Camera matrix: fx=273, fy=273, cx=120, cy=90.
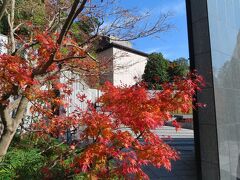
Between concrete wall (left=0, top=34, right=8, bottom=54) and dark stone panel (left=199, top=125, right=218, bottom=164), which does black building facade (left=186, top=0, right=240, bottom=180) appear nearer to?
dark stone panel (left=199, top=125, right=218, bottom=164)

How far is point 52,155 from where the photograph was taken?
6164mm

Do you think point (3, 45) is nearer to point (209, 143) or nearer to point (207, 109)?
point (207, 109)

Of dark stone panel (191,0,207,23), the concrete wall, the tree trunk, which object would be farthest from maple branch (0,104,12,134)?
dark stone panel (191,0,207,23)

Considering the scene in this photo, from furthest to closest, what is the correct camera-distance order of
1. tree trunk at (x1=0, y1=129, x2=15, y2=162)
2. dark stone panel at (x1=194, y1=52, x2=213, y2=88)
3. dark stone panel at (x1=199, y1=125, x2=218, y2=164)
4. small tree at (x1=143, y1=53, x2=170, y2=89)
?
small tree at (x1=143, y1=53, x2=170, y2=89) → dark stone panel at (x1=194, y1=52, x2=213, y2=88) → dark stone panel at (x1=199, y1=125, x2=218, y2=164) → tree trunk at (x1=0, y1=129, x2=15, y2=162)

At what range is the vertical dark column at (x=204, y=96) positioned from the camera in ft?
17.3

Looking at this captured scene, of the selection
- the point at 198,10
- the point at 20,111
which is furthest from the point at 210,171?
the point at 20,111

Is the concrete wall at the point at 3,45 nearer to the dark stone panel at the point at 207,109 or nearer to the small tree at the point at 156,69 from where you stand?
the dark stone panel at the point at 207,109

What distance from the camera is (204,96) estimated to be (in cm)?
541

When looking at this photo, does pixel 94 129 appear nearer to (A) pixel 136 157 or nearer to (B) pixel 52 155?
(A) pixel 136 157

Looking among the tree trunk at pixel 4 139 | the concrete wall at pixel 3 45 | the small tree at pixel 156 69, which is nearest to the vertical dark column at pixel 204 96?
the tree trunk at pixel 4 139

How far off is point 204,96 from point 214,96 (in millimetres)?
214

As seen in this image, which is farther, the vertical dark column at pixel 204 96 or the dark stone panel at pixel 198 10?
the dark stone panel at pixel 198 10

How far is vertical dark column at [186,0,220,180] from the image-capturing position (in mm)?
5281

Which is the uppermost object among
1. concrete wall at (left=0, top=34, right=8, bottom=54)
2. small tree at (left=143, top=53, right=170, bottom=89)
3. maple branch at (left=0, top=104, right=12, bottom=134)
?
small tree at (left=143, top=53, right=170, bottom=89)
